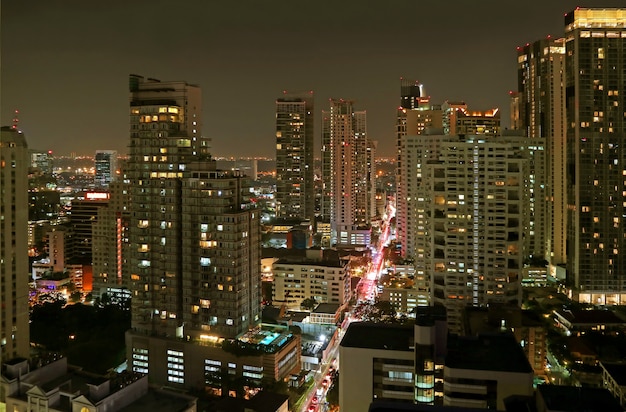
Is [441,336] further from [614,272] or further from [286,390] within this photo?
[614,272]

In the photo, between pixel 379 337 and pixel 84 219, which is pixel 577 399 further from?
pixel 84 219

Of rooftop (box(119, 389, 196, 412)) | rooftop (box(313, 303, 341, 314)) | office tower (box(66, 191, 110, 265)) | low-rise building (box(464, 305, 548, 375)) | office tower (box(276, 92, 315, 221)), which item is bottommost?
rooftop (box(313, 303, 341, 314))

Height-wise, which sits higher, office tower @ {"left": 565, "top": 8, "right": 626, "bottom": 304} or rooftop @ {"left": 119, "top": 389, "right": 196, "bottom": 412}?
office tower @ {"left": 565, "top": 8, "right": 626, "bottom": 304}

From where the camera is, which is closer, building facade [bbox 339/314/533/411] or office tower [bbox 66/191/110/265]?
building facade [bbox 339/314/533/411]

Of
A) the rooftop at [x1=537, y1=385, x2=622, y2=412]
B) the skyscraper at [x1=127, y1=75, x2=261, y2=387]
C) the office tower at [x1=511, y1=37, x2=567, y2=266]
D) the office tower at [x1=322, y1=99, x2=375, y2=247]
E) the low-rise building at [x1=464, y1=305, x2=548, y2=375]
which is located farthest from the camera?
the office tower at [x1=322, y1=99, x2=375, y2=247]

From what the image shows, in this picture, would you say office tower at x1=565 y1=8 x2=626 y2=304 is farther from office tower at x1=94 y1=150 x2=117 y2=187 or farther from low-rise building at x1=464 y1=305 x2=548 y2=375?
office tower at x1=94 y1=150 x2=117 y2=187

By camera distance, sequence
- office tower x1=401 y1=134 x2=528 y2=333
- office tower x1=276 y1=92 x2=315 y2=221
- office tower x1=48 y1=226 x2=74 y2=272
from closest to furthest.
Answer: office tower x1=401 y1=134 x2=528 y2=333 → office tower x1=48 y1=226 x2=74 y2=272 → office tower x1=276 y1=92 x2=315 y2=221

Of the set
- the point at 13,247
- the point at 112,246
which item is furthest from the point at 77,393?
the point at 112,246

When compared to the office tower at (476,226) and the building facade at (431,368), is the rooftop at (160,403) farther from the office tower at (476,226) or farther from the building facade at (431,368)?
the office tower at (476,226)

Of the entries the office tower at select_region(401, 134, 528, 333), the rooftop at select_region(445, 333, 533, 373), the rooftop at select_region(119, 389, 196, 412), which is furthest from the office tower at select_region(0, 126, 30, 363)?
the office tower at select_region(401, 134, 528, 333)
